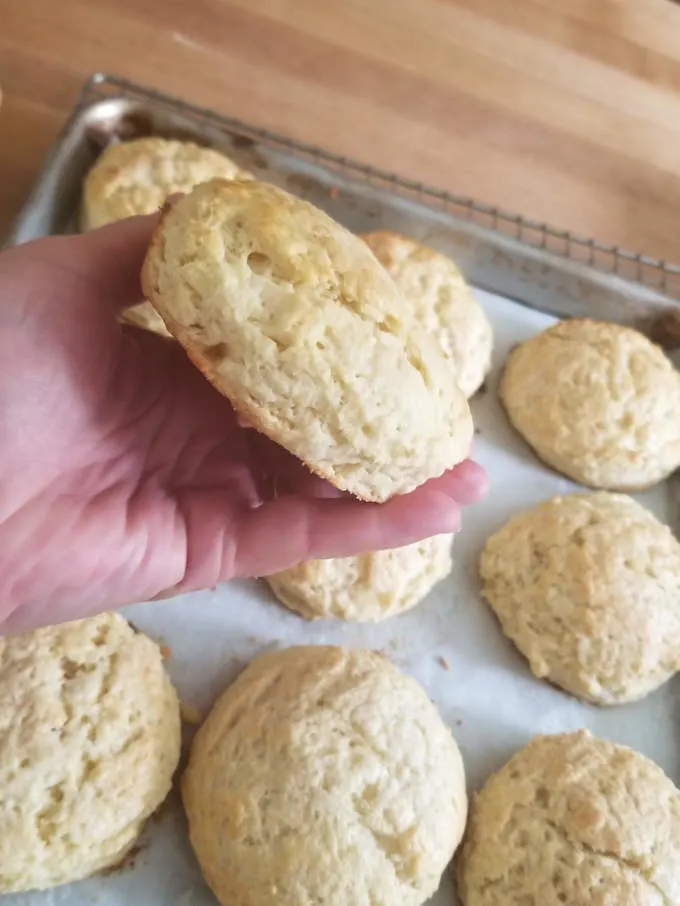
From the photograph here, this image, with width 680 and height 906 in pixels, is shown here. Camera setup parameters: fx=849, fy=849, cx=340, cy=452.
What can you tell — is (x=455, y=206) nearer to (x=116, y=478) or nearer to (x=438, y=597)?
(x=438, y=597)

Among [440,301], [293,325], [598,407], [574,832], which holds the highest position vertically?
[293,325]

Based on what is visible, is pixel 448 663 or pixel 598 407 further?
pixel 598 407

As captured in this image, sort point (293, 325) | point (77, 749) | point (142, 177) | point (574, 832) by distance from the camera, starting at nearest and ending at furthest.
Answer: point (293, 325), point (77, 749), point (574, 832), point (142, 177)

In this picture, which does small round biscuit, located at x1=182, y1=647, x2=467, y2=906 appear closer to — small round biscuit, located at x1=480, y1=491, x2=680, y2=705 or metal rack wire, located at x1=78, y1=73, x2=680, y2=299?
small round biscuit, located at x1=480, y1=491, x2=680, y2=705

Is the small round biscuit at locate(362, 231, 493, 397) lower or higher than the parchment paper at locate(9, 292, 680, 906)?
higher

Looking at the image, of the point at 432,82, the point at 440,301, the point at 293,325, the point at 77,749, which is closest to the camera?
the point at 293,325

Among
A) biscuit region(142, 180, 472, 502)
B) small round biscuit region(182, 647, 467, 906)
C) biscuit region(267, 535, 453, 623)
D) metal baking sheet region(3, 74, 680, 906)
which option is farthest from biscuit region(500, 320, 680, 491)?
biscuit region(142, 180, 472, 502)

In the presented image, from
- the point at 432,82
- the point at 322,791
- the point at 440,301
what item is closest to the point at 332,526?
the point at 322,791
